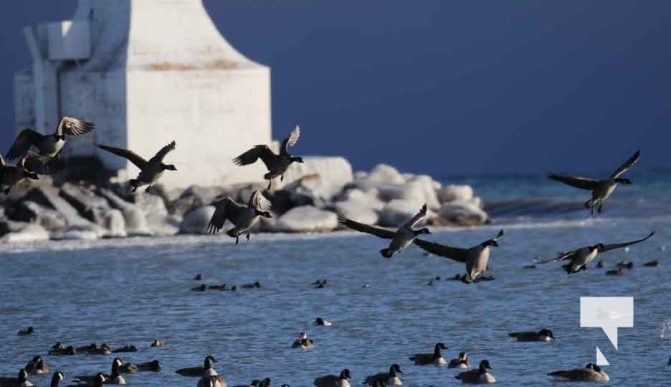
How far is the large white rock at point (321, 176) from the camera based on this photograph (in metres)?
56.2

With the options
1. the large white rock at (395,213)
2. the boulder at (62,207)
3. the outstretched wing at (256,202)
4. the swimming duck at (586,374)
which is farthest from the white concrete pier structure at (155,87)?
the swimming duck at (586,374)

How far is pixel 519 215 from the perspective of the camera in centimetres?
6425

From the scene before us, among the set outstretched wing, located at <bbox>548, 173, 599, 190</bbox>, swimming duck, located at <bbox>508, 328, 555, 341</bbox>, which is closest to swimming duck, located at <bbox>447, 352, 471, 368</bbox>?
swimming duck, located at <bbox>508, 328, 555, 341</bbox>

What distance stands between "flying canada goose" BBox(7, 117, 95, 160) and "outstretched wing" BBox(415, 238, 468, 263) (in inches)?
195

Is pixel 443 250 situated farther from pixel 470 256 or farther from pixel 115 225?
pixel 115 225

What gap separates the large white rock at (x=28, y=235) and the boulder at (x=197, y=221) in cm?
383

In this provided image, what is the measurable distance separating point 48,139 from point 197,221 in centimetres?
2668

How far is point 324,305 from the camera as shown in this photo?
37.2m

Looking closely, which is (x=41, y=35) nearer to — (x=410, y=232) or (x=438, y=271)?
(x=438, y=271)

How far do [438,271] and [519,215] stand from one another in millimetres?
19135

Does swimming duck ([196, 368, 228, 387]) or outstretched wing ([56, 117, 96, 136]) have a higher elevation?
outstretched wing ([56, 117, 96, 136])

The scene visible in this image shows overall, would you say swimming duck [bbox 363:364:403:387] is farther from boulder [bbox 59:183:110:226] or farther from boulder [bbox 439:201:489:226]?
boulder [bbox 439:201:489:226]

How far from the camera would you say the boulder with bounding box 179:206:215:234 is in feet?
171

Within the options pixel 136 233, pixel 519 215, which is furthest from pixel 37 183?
pixel 519 215
